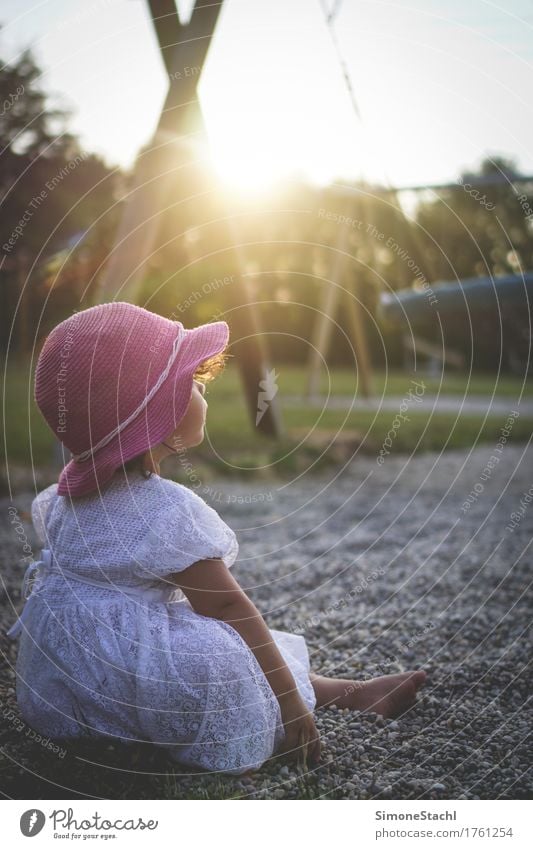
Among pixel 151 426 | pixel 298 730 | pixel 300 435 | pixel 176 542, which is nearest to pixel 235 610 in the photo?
pixel 176 542

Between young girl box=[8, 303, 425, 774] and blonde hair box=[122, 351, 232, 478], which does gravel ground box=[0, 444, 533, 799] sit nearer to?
young girl box=[8, 303, 425, 774]

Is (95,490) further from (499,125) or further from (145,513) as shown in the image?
(499,125)

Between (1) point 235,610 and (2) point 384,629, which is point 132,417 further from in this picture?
(2) point 384,629

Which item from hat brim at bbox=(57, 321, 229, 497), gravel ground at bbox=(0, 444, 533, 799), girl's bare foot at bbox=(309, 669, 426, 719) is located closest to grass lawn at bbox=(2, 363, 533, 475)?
gravel ground at bbox=(0, 444, 533, 799)

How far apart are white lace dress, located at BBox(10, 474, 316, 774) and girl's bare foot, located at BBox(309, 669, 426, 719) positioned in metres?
0.28

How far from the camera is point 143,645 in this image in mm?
1452

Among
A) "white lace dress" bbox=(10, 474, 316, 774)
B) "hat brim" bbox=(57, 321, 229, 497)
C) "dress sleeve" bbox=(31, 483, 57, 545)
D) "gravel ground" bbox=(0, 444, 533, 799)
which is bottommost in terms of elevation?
"gravel ground" bbox=(0, 444, 533, 799)

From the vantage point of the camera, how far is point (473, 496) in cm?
425

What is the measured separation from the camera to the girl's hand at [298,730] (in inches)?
58.7

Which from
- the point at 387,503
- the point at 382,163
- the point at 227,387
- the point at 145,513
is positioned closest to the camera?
the point at 145,513

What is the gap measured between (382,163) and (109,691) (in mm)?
1984

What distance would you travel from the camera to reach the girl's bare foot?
1754 mm

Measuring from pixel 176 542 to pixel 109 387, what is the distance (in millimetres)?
Answer: 334
